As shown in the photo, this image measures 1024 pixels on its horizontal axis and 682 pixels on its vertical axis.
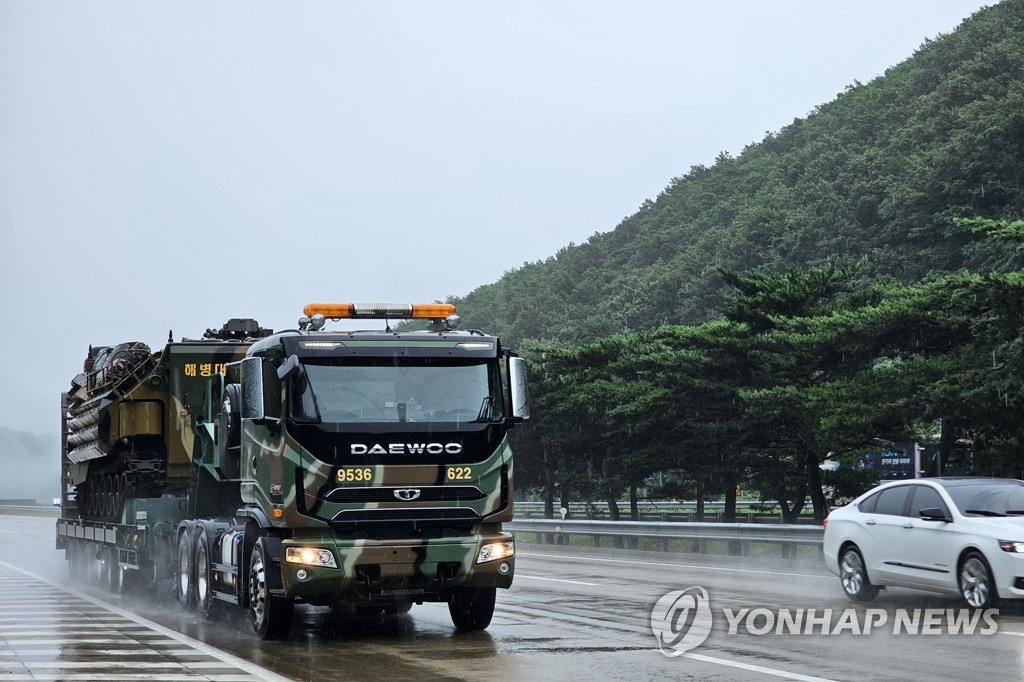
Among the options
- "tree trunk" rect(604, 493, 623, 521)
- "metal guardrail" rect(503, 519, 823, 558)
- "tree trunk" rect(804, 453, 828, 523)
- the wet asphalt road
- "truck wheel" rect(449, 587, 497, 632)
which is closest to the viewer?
the wet asphalt road

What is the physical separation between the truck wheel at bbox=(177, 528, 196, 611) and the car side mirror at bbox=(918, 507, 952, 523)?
27.2 ft

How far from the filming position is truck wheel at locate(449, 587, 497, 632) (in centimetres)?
1401

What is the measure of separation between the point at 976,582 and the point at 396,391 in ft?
20.5

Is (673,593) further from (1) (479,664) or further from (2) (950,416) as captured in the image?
(2) (950,416)

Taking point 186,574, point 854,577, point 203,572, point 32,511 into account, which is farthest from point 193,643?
point 32,511

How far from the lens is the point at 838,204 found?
8525cm

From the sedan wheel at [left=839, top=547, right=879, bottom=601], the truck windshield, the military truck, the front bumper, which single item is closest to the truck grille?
the military truck

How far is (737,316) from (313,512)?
26672 millimetres

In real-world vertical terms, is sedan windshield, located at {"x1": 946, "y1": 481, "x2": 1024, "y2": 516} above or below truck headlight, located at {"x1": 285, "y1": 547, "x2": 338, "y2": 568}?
above

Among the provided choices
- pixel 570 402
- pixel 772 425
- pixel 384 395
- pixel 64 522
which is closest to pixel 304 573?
pixel 384 395

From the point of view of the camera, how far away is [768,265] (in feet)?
285

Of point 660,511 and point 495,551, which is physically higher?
point 495,551

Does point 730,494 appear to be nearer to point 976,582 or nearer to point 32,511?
point 976,582

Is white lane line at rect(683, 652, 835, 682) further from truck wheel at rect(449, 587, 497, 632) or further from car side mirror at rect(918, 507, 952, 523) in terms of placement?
car side mirror at rect(918, 507, 952, 523)
